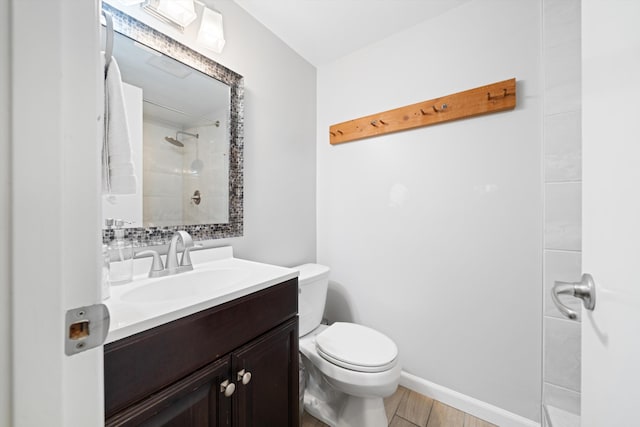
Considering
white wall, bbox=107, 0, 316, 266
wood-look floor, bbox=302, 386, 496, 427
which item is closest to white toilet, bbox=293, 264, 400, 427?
wood-look floor, bbox=302, 386, 496, 427

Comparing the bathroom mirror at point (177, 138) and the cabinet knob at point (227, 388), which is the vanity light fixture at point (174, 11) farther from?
the cabinet knob at point (227, 388)

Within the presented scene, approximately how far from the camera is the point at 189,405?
0.69 metres

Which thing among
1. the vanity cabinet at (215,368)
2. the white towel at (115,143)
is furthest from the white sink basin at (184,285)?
the white towel at (115,143)

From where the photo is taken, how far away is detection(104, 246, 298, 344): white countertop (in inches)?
23.8

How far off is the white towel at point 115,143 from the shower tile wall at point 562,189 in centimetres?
173

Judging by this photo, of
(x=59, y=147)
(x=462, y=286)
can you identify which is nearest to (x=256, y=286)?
(x=59, y=147)

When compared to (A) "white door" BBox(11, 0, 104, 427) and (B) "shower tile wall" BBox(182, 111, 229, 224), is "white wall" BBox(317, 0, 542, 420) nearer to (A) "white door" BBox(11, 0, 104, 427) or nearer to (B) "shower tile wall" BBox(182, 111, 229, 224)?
(B) "shower tile wall" BBox(182, 111, 229, 224)

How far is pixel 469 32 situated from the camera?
1.37 metres

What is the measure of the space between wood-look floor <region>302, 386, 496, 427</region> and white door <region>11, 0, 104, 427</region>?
1.40m

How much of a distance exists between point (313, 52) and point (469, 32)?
1002 millimetres

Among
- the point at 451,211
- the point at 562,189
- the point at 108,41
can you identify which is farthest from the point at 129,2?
the point at 562,189

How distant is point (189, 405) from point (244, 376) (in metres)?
0.17

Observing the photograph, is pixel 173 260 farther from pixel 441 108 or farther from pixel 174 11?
pixel 441 108

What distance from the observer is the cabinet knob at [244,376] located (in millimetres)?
807
